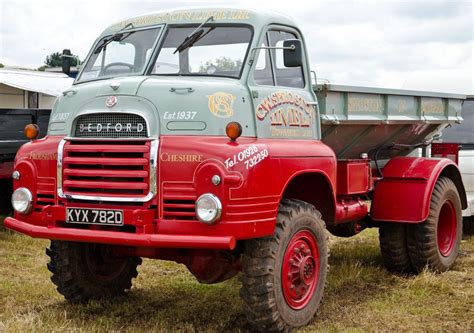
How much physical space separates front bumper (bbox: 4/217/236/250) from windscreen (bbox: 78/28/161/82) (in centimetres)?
151

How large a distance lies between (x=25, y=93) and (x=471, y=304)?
11248 millimetres

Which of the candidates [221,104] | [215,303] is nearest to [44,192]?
[221,104]

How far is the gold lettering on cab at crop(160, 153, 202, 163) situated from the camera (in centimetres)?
533

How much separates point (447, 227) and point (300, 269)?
3.41 m

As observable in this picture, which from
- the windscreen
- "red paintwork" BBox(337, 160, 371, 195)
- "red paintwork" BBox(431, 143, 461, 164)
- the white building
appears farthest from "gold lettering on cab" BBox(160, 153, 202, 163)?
the white building

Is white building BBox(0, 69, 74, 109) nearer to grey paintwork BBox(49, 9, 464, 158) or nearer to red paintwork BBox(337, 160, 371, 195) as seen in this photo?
grey paintwork BBox(49, 9, 464, 158)

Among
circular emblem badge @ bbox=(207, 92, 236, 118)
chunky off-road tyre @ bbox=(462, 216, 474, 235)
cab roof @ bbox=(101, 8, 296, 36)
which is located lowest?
chunky off-road tyre @ bbox=(462, 216, 474, 235)

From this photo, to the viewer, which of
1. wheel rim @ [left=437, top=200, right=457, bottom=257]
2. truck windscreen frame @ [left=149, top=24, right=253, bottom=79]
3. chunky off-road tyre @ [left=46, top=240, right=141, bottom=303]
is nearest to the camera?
truck windscreen frame @ [left=149, top=24, right=253, bottom=79]

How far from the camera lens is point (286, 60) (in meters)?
6.10

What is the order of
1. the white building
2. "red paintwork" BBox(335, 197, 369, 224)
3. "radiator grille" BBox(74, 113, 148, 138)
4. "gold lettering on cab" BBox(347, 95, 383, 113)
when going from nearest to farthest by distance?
Answer: "radiator grille" BBox(74, 113, 148, 138) → "red paintwork" BBox(335, 197, 369, 224) → "gold lettering on cab" BBox(347, 95, 383, 113) → the white building

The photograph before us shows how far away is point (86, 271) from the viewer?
22.0ft

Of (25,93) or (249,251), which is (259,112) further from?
(25,93)

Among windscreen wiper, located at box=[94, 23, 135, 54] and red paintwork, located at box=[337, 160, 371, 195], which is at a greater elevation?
windscreen wiper, located at box=[94, 23, 135, 54]

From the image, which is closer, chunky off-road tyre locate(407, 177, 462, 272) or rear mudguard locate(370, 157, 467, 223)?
rear mudguard locate(370, 157, 467, 223)
